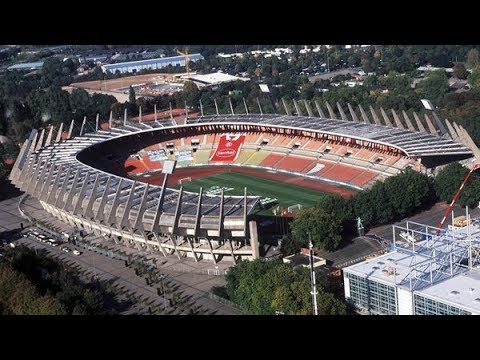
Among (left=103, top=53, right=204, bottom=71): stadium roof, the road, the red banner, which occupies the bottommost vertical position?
the red banner

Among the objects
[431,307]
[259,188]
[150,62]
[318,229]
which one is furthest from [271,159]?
[150,62]

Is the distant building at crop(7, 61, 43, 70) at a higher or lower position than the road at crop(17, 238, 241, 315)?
higher

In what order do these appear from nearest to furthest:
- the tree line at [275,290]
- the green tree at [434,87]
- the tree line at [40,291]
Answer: the tree line at [40,291], the tree line at [275,290], the green tree at [434,87]

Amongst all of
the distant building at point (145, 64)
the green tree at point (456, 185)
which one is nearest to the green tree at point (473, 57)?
the distant building at point (145, 64)

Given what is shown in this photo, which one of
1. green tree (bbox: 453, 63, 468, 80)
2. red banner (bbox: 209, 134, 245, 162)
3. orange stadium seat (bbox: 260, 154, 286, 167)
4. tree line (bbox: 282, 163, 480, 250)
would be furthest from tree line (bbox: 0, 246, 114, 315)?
green tree (bbox: 453, 63, 468, 80)

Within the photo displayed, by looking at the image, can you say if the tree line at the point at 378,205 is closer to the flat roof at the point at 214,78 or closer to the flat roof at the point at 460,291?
the flat roof at the point at 460,291

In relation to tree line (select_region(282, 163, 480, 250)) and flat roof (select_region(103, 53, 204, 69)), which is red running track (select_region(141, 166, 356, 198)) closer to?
tree line (select_region(282, 163, 480, 250))
